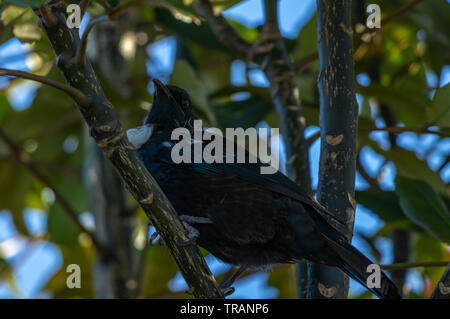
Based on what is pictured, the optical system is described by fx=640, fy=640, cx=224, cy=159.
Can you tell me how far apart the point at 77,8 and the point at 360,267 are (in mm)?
1143

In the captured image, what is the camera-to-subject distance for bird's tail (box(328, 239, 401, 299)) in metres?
1.94

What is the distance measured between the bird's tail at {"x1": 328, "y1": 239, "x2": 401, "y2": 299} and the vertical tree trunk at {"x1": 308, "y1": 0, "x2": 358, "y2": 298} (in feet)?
0.21

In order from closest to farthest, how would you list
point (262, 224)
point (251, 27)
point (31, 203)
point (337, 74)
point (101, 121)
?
1. point (101, 121)
2. point (337, 74)
3. point (262, 224)
4. point (251, 27)
5. point (31, 203)

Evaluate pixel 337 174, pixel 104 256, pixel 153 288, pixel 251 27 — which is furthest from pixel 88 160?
pixel 337 174

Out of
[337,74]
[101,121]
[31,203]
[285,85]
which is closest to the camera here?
[101,121]

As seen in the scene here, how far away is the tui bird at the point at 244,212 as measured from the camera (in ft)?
7.14

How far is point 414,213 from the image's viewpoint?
228 centimetres

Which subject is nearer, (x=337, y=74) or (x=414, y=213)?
(x=337, y=74)

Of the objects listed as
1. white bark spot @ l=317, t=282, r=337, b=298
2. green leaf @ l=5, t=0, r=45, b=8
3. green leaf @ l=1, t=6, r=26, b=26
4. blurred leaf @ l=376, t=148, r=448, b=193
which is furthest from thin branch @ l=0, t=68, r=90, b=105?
blurred leaf @ l=376, t=148, r=448, b=193

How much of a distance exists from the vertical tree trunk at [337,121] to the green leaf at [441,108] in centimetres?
36

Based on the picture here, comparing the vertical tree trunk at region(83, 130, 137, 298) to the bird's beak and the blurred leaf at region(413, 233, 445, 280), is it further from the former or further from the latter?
the blurred leaf at region(413, 233, 445, 280)

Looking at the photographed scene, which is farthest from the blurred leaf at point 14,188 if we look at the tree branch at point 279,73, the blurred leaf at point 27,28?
the tree branch at point 279,73

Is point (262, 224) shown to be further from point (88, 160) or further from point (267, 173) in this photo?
point (88, 160)

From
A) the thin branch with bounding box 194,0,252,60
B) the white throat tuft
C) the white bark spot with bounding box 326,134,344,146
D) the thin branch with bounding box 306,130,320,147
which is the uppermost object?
the thin branch with bounding box 194,0,252,60
